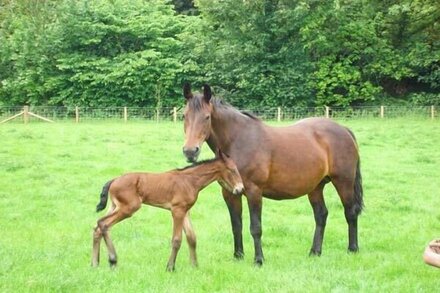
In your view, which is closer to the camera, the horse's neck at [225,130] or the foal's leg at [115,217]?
the foal's leg at [115,217]

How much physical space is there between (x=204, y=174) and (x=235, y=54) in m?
31.2

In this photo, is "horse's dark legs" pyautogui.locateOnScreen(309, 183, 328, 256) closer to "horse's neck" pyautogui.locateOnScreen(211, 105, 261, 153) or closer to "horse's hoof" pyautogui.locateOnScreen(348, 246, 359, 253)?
"horse's hoof" pyautogui.locateOnScreen(348, 246, 359, 253)

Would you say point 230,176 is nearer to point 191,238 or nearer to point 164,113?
point 191,238

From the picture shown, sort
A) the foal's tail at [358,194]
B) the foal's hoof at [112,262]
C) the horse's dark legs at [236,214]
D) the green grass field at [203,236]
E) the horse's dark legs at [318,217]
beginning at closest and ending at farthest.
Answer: the green grass field at [203,236], the foal's hoof at [112,262], the horse's dark legs at [236,214], the horse's dark legs at [318,217], the foal's tail at [358,194]

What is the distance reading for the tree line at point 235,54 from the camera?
36.8 metres

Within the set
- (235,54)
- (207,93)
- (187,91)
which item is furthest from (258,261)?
(235,54)

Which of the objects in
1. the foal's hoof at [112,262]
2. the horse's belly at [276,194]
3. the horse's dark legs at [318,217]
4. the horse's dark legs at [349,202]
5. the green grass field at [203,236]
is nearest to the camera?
the green grass field at [203,236]

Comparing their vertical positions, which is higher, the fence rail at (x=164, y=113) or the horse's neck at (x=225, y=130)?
the horse's neck at (x=225, y=130)

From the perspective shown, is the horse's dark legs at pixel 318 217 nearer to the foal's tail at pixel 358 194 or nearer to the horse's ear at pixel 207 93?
the foal's tail at pixel 358 194

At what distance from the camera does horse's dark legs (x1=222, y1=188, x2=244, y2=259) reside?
690cm

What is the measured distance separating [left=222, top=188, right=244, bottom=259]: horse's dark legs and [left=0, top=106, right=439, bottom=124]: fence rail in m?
24.4

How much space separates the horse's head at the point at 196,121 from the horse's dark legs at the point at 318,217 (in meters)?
2.17

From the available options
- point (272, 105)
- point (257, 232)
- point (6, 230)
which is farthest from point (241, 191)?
point (272, 105)


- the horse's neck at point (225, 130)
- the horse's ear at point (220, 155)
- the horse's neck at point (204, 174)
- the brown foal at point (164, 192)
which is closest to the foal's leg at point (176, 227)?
the brown foal at point (164, 192)
